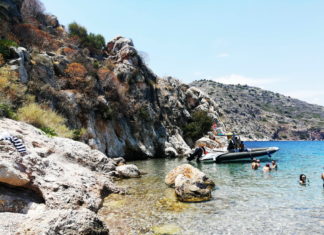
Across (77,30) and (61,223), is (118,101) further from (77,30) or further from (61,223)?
(61,223)

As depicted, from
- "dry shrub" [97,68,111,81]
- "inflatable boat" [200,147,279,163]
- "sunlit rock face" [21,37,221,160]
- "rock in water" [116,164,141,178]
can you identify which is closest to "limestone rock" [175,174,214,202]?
"rock in water" [116,164,141,178]

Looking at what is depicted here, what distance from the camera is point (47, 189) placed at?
7344 millimetres

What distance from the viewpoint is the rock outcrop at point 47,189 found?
16.3 ft

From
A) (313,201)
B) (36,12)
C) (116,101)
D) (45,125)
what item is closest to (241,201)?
(313,201)

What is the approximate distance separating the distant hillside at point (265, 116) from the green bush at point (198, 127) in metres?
63.3

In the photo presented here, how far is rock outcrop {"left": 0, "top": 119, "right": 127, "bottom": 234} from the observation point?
16.3 ft

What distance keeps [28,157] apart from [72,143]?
5.07 meters

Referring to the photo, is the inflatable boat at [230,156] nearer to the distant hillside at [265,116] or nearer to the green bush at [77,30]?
the green bush at [77,30]

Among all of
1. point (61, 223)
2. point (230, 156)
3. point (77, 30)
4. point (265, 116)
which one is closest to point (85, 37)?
point (77, 30)

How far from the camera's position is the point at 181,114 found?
147 ft

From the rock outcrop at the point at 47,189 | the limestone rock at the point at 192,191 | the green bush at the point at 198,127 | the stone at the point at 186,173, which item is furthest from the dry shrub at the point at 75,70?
the green bush at the point at 198,127

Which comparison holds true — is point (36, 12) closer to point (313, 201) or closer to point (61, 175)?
point (61, 175)

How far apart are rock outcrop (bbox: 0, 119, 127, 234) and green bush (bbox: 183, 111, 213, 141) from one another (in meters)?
32.1

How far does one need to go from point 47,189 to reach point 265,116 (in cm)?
13341
